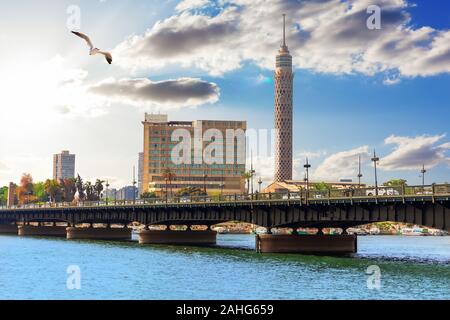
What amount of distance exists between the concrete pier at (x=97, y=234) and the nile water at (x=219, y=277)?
6671 cm

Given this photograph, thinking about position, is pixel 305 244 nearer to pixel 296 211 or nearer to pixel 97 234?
pixel 296 211

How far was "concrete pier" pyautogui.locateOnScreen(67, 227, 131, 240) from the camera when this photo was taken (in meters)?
177

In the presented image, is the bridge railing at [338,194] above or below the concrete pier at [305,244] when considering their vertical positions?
above

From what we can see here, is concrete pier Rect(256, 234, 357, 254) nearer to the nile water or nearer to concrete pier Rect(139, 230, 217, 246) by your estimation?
the nile water

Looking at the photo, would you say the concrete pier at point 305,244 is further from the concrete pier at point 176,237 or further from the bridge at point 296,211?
the concrete pier at point 176,237

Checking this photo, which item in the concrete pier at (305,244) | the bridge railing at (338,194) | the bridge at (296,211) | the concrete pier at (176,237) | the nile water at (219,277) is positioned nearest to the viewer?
the nile water at (219,277)

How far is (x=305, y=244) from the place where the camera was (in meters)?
112

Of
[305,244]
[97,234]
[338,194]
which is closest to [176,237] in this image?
[97,234]

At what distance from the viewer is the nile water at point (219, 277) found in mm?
62812

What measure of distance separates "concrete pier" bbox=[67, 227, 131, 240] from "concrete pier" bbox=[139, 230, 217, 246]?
30.1m

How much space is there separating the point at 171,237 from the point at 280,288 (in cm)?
8469

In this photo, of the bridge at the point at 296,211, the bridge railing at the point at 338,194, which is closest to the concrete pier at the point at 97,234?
the bridge at the point at 296,211

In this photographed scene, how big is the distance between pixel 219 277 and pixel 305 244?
1506 inches
